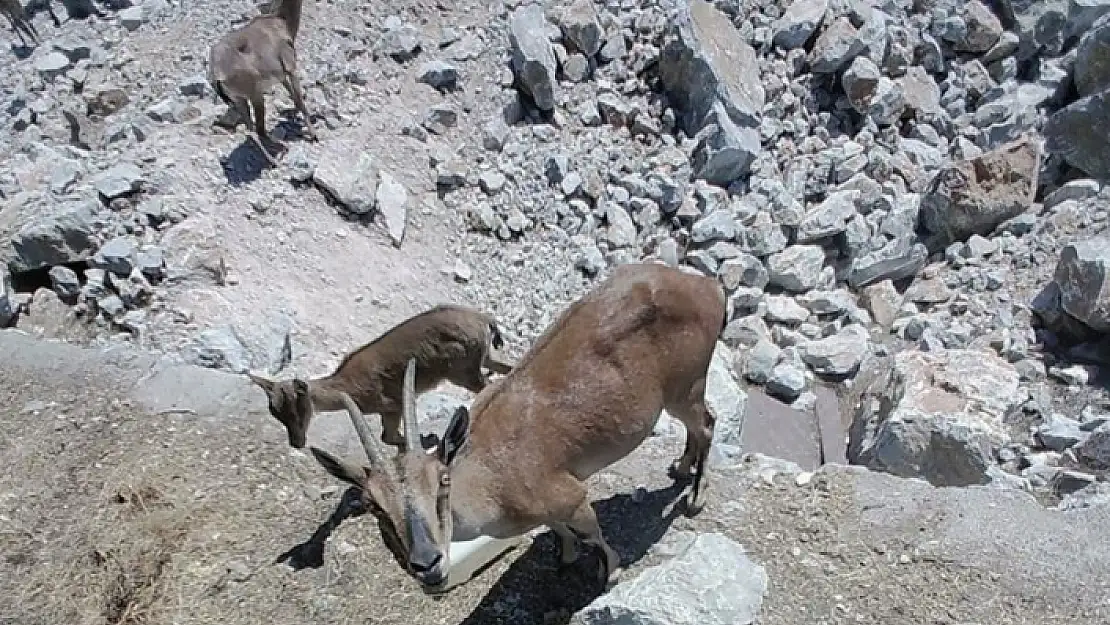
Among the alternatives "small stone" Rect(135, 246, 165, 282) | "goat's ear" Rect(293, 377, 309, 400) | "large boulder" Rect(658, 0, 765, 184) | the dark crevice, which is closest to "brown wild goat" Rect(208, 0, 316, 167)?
"small stone" Rect(135, 246, 165, 282)

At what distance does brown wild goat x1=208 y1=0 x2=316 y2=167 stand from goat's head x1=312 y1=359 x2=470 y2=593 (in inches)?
232

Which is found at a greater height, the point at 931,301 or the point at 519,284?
the point at 519,284

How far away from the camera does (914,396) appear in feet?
32.6

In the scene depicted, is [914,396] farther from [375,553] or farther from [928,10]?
[928,10]

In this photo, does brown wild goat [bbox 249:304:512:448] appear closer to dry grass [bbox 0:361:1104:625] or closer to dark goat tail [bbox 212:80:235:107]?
dry grass [bbox 0:361:1104:625]

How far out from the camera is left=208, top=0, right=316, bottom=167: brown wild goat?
34.6 ft

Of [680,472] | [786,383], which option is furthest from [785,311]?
[680,472]

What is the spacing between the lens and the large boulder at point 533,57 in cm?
1253

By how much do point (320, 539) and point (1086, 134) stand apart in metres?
9.93

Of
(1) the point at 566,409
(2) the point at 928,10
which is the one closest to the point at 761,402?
(1) the point at 566,409

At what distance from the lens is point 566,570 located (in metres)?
7.00

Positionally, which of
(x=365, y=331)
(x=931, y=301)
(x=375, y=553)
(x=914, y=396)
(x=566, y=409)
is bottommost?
(x=931, y=301)

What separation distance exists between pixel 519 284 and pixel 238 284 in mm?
2755

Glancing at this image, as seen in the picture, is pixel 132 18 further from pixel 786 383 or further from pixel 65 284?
pixel 786 383
